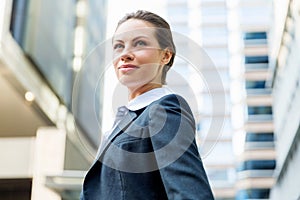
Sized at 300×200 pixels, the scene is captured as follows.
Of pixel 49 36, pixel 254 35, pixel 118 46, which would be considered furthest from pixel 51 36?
pixel 254 35

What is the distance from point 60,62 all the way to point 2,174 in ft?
5.14

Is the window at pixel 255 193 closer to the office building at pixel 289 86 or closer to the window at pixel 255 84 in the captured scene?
the window at pixel 255 84

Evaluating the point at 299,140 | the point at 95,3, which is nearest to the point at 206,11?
the point at 299,140

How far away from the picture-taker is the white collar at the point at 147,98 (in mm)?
667

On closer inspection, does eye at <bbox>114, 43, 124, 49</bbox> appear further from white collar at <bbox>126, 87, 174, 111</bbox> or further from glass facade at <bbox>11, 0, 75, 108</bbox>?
glass facade at <bbox>11, 0, 75, 108</bbox>

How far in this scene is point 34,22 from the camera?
5.57m

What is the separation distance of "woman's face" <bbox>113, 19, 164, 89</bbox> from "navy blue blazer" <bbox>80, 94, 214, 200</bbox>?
0.04 meters

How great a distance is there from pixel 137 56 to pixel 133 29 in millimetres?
42

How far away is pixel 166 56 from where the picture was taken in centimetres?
70

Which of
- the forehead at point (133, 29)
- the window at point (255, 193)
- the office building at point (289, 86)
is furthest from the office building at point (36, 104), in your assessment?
the window at point (255, 193)

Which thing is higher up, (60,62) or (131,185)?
(60,62)

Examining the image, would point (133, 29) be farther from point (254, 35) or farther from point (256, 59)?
point (254, 35)

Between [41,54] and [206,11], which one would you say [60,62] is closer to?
[41,54]

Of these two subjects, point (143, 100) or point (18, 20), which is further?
point (18, 20)
